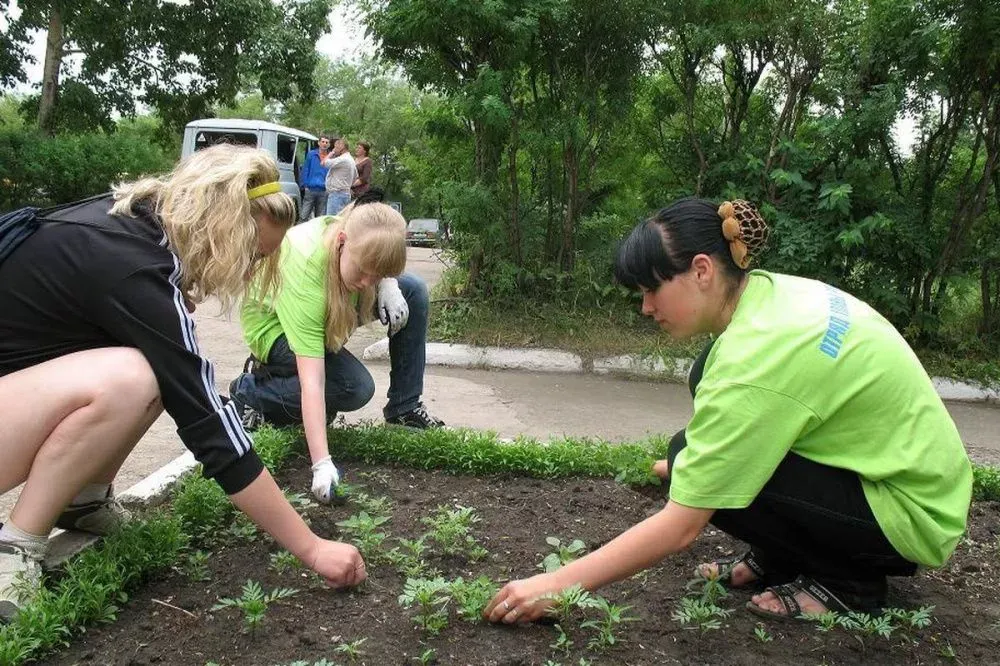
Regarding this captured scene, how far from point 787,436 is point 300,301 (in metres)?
→ 1.98

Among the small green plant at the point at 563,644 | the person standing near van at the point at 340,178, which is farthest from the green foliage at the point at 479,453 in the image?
the person standing near van at the point at 340,178

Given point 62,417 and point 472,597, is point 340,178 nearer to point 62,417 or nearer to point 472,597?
point 62,417

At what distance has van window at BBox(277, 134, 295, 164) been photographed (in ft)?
63.4

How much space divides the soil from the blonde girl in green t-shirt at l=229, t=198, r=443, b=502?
1.95 feet

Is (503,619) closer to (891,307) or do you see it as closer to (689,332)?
(689,332)

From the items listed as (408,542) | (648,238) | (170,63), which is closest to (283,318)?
(408,542)

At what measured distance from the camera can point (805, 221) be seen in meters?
6.20

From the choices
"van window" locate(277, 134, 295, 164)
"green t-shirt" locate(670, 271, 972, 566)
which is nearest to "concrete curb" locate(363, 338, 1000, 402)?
"green t-shirt" locate(670, 271, 972, 566)

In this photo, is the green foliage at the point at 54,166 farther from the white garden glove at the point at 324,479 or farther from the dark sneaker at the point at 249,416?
the white garden glove at the point at 324,479

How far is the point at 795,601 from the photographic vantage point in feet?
7.30

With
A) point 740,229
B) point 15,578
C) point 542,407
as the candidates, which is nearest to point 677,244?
point 740,229

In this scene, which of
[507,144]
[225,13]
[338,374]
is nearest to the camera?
[338,374]

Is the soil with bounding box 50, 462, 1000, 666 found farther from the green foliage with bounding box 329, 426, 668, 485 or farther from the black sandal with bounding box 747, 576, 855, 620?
the green foliage with bounding box 329, 426, 668, 485

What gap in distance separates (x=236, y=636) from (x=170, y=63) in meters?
19.7
